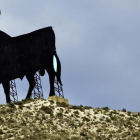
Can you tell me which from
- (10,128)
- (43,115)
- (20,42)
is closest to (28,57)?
(20,42)

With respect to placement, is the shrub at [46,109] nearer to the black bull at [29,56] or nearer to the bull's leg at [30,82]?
the black bull at [29,56]

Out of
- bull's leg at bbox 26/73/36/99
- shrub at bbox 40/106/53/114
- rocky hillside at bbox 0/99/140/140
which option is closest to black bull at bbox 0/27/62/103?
bull's leg at bbox 26/73/36/99

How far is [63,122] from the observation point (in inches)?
1380

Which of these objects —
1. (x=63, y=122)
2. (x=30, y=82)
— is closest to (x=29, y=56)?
(x=30, y=82)

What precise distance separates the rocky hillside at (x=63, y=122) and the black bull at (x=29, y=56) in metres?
3.08

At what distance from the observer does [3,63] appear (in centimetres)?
4203

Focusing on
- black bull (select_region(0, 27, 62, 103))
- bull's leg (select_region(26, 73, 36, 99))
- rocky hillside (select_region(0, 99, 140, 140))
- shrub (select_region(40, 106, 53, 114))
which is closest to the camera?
rocky hillside (select_region(0, 99, 140, 140))

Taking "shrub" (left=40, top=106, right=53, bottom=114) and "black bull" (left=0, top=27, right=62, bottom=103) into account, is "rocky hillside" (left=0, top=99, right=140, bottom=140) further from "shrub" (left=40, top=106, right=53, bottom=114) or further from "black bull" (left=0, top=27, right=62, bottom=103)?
"black bull" (left=0, top=27, right=62, bottom=103)

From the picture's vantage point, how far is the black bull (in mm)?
41375

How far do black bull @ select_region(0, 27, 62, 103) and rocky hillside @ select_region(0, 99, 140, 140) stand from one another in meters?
3.08

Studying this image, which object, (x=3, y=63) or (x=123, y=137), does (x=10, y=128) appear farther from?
(x=3, y=63)

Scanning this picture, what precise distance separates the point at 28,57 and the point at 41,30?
2.86m

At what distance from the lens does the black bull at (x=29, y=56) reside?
136 ft

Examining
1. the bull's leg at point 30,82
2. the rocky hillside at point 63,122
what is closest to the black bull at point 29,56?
the bull's leg at point 30,82
